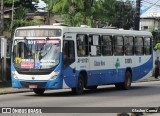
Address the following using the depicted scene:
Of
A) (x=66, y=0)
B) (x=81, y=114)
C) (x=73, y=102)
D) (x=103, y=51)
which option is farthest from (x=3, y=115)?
(x=66, y=0)

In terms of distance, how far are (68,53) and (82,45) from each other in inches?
51.3

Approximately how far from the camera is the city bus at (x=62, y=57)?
23016 mm

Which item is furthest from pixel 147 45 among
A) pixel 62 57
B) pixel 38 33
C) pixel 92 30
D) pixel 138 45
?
pixel 38 33

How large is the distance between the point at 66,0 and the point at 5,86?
1196 cm

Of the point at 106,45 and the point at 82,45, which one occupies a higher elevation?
the point at 82,45

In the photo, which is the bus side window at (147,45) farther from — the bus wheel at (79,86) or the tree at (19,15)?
the tree at (19,15)

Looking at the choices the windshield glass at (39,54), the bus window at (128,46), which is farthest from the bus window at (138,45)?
the windshield glass at (39,54)

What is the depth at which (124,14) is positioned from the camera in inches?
2894

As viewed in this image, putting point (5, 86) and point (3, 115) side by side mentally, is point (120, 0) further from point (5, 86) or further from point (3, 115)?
point (3, 115)

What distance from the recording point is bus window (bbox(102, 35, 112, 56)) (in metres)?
26.8

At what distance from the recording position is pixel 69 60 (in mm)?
23562

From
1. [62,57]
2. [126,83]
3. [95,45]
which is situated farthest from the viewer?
[126,83]

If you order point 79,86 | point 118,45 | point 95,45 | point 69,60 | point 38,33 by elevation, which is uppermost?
point 38,33

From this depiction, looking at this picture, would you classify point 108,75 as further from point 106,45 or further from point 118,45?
point 118,45
